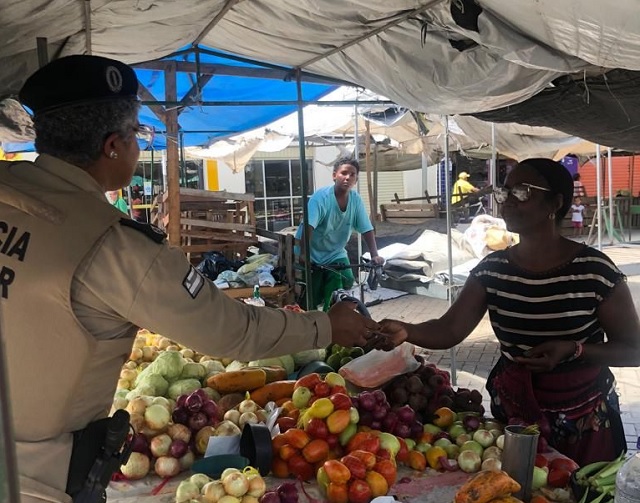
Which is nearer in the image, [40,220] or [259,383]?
[40,220]

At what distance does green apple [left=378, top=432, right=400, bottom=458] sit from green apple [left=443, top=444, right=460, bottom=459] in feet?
0.73

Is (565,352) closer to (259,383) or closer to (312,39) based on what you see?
(259,383)

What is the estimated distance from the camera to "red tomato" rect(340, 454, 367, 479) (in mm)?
2131

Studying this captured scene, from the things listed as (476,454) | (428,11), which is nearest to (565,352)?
(476,454)

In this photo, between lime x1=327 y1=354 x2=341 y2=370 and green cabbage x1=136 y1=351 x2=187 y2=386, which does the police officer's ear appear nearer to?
green cabbage x1=136 y1=351 x2=187 y2=386

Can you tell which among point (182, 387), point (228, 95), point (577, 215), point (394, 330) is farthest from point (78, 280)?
point (577, 215)

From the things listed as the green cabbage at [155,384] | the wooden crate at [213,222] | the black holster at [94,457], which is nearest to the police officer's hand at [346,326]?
the black holster at [94,457]

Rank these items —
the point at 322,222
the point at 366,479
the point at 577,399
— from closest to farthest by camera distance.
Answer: the point at 366,479, the point at 577,399, the point at 322,222

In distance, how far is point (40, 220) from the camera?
4.70ft

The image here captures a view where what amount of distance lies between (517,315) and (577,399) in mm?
418

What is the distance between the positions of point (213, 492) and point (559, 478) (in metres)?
1.22

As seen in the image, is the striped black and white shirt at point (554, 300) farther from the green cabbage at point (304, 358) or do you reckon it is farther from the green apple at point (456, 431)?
the green cabbage at point (304, 358)

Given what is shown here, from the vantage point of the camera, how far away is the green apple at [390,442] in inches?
94.0

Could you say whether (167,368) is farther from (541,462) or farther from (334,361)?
(541,462)
